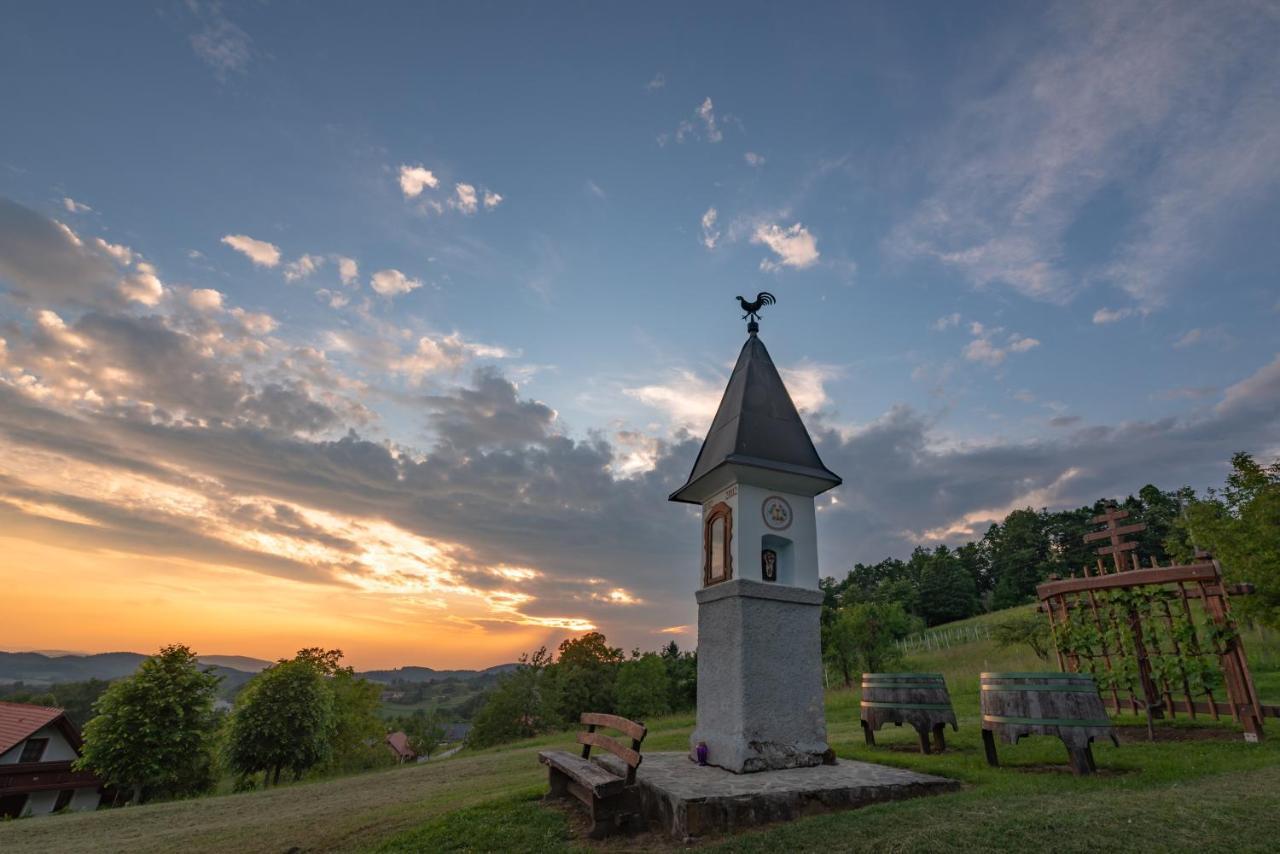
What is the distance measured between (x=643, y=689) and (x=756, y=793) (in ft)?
132

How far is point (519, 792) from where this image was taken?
9742 millimetres

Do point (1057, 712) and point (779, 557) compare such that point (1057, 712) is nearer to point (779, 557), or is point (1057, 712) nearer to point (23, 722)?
point (779, 557)

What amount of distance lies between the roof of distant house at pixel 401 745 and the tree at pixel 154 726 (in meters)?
41.0

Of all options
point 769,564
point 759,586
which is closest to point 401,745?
point 769,564

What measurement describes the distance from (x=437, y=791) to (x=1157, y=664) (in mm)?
14352

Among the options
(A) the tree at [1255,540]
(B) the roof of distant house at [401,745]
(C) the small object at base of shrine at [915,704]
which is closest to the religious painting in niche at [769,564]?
(C) the small object at base of shrine at [915,704]

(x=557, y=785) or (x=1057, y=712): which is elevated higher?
(x=1057, y=712)

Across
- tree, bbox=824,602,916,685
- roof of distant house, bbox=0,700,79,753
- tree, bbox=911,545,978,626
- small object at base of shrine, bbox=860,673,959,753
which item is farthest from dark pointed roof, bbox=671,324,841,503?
tree, bbox=911,545,978,626

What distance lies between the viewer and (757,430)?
1152 centimetres

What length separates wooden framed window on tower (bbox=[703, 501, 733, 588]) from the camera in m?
10.7

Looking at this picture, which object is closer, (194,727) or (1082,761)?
(1082,761)

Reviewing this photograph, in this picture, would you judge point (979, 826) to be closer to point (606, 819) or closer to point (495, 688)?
point (606, 819)

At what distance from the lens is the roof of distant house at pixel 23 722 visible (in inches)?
1208

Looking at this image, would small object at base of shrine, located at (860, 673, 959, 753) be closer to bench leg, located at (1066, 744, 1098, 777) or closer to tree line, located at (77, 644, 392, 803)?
bench leg, located at (1066, 744, 1098, 777)
